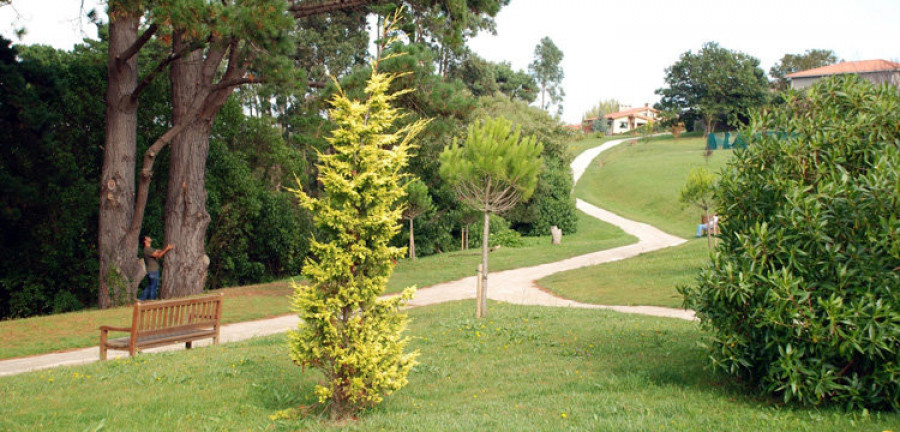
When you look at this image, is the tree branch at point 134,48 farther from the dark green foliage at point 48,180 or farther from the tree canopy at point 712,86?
the tree canopy at point 712,86

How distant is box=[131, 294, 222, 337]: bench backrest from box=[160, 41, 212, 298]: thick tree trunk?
6.84 m

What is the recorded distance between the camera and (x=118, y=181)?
1522cm

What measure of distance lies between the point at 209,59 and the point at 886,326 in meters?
14.8

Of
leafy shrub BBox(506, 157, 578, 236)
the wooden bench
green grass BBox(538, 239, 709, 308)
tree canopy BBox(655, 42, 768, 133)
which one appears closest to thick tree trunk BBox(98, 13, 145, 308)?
the wooden bench

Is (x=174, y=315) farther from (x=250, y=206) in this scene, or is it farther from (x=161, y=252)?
(x=250, y=206)

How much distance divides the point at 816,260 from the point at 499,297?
10.9m

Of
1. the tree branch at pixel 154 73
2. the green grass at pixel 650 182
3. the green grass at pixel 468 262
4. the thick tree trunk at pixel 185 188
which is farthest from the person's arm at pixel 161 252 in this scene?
the green grass at pixel 650 182

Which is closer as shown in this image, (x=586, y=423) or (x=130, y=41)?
(x=586, y=423)

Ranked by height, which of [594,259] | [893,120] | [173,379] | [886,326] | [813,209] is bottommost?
[594,259]

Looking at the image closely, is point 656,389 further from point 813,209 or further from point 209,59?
point 209,59

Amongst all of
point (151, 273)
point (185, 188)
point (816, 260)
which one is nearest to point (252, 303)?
point (151, 273)

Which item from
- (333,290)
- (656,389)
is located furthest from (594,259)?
(333,290)

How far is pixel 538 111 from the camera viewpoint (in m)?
35.9

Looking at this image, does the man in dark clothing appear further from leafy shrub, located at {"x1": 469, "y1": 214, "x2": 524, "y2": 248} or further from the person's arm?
leafy shrub, located at {"x1": 469, "y1": 214, "x2": 524, "y2": 248}
